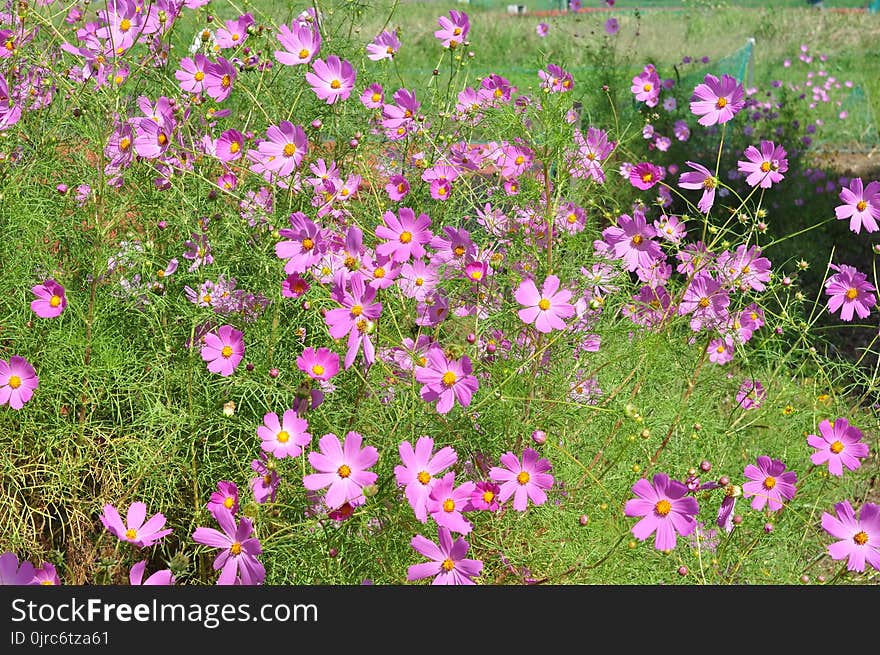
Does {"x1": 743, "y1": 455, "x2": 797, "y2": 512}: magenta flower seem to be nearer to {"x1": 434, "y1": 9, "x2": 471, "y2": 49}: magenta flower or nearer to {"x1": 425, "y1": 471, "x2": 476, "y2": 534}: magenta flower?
{"x1": 425, "y1": 471, "x2": 476, "y2": 534}: magenta flower

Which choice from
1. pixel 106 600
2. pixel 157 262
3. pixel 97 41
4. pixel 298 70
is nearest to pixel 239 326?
pixel 157 262

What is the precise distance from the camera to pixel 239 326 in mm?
1609

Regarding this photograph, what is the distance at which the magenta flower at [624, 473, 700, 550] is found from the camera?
115 cm

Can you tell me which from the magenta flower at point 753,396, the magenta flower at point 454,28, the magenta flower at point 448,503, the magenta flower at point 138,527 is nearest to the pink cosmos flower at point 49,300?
the magenta flower at point 138,527

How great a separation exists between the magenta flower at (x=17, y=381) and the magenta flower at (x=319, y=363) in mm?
469

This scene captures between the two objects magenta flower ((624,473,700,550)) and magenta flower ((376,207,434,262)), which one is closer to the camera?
magenta flower ((624,473,700,550))

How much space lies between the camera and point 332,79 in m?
1.63

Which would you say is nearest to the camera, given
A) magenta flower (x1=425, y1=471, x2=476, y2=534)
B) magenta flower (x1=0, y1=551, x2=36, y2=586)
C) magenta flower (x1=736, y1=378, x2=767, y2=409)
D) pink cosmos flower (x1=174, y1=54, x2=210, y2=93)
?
magenta flower (x1=0, y1=551, x2=36, y2=586)

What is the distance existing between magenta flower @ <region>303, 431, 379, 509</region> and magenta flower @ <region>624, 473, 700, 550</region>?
1.14 ft

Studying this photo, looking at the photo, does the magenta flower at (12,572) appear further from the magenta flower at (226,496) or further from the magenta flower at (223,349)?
the magenta flower at (223,349)

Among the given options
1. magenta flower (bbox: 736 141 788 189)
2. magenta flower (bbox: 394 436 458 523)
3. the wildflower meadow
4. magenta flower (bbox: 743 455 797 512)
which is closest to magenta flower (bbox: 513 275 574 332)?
the wildflower meadow

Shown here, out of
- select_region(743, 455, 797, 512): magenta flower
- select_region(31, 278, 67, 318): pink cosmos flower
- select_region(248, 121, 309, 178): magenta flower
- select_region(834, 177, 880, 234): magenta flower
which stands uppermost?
select_region(248, 121, 309, 178): magenta flower

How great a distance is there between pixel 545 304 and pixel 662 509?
35 centimetres

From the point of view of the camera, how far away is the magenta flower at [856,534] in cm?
120
